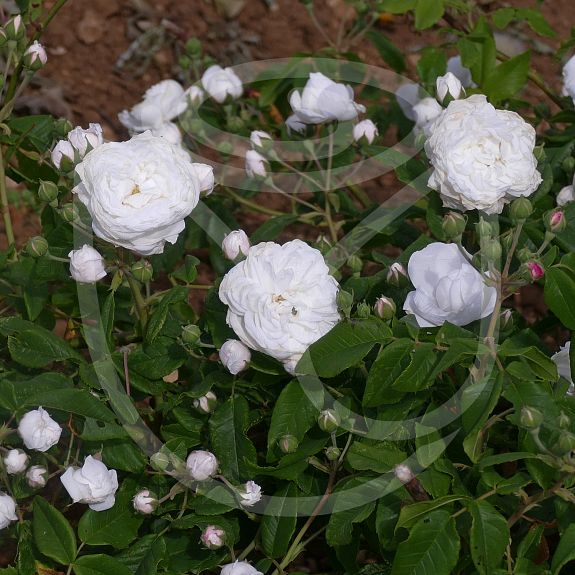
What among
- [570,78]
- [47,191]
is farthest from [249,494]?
[570,78]

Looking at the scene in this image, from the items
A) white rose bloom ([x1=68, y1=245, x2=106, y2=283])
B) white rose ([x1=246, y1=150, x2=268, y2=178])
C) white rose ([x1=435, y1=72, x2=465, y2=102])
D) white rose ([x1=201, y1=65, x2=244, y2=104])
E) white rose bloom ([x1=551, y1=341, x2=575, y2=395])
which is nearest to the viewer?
white rose bloom ([x1=68, y1=245, x2=106, y2=283])

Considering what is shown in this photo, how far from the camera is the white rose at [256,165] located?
1.85 meters

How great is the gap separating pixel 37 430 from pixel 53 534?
164mm

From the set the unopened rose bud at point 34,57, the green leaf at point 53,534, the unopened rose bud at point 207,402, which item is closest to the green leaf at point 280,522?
the unopened rose bud at point 207,402

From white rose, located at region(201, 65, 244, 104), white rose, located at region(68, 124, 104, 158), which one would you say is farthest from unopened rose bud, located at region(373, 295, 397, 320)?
white rose, located at region(201, 65, 244, 104)

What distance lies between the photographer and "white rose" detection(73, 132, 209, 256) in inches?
55.9

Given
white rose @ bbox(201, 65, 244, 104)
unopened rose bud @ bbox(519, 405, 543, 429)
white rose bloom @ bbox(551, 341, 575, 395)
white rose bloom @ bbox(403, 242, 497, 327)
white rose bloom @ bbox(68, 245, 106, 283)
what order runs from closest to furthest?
unopened rose bud @ bbox(519, 405, 543, 429), white rose bloom @ bbox(403, 242, 497, 327), white rose bloom @ bbox(68, 245, 106, 283), white rose bloom @ bbox(551, 341, 575, 395), white rose @ bbox(201, 65, 244, 104)

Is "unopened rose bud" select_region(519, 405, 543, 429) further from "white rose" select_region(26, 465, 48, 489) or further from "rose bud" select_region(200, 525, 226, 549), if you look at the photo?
"white rose" select_region(26, 465, 48, 489)

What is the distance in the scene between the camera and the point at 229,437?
5.09 feet

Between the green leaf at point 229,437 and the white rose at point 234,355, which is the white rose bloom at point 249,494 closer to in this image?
the green leaf at point 229,437

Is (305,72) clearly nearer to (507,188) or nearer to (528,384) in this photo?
(507,188)

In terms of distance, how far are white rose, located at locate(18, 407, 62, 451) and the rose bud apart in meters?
0.27

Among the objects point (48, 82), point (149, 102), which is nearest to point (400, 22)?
point (48, 82)

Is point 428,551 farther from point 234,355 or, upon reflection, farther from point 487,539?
point 234,355
